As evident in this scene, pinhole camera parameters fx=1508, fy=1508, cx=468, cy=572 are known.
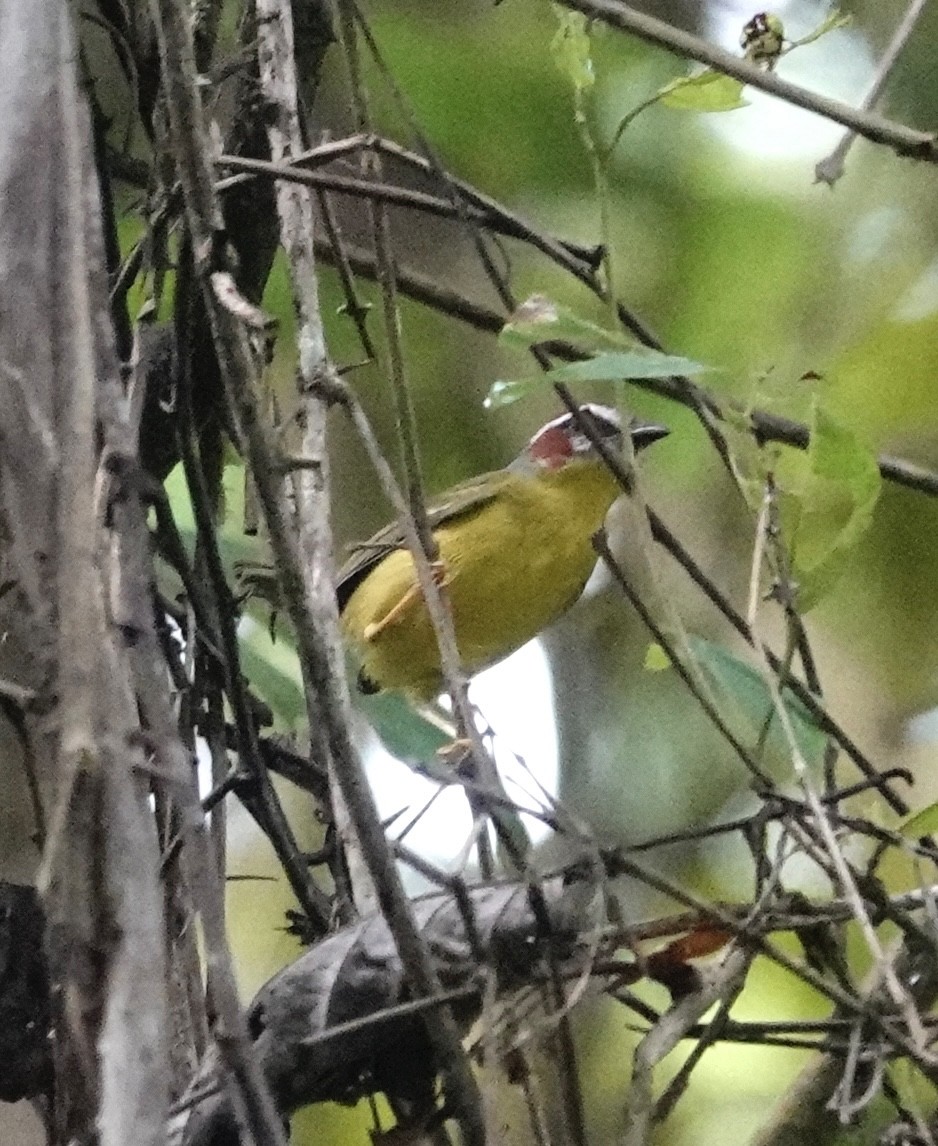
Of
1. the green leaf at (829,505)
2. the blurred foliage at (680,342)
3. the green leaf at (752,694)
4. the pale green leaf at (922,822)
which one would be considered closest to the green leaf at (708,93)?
the green leaf at (829,505)

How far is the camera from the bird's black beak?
1.70 metres

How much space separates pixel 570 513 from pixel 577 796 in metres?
0.41

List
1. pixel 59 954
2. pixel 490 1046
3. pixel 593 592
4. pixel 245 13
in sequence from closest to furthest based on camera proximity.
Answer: pixel 59 954 < pixel 490 1046 < pixel 245 13 < pixel 593 592

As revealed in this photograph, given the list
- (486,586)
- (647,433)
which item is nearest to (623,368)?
(647,433)

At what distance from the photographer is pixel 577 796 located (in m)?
2.09

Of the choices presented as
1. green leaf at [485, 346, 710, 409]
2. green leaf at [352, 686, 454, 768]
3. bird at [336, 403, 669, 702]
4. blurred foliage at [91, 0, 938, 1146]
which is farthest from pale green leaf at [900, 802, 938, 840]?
bird at [336, 403, 669, 702]

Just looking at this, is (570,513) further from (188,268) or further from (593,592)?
(188,268)

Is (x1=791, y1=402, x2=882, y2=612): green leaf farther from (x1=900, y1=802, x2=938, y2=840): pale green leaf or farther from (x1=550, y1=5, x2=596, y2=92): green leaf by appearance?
(x1=550, y1=5, x2=596, y2=92): green leaf

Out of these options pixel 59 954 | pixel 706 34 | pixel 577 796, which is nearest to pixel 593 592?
pixel 577 796

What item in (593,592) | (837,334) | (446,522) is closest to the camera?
(446,522)

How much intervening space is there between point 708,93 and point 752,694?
386 millimetres

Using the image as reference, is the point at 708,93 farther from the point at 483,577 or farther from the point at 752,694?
the point at 483,577

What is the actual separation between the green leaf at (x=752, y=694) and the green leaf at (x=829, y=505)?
9cm

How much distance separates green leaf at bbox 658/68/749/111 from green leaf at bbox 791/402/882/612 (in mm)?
226
